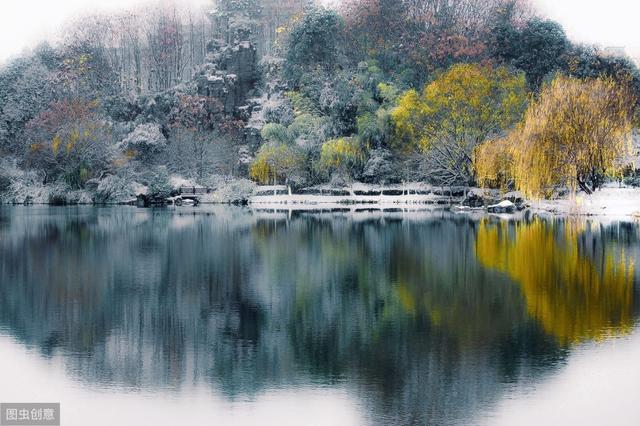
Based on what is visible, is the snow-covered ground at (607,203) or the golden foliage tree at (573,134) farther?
the snow-covered ground at (607,203)

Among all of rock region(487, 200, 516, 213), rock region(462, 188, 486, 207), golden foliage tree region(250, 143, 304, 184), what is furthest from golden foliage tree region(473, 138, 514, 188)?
golden foliage tree region(250, 143, 304, 184)

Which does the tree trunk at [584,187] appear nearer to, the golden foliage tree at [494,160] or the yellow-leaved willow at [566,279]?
the golden foliage tree at [494,160]

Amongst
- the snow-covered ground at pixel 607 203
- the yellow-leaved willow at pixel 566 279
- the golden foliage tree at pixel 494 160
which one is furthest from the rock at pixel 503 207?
the yellow-leaved willow at pixel 566 279

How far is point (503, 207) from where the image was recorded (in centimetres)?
4500

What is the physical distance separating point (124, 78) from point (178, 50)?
510 cm

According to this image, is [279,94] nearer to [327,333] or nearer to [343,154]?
[343,154]

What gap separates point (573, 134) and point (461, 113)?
13037 millimetres

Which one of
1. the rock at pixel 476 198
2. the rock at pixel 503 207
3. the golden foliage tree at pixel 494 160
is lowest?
the rock at pixel 503 207

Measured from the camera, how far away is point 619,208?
1561 inches

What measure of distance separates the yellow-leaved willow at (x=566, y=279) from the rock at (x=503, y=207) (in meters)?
14.8

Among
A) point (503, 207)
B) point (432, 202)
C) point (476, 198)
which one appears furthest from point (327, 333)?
point (432, 202)

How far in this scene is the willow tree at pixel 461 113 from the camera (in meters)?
49.1

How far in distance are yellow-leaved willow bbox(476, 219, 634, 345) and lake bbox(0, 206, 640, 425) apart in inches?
2.6

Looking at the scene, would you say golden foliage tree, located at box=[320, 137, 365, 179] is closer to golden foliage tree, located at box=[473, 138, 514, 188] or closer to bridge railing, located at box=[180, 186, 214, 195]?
bridge railing, located at box=[180, 186, 214, 195]
